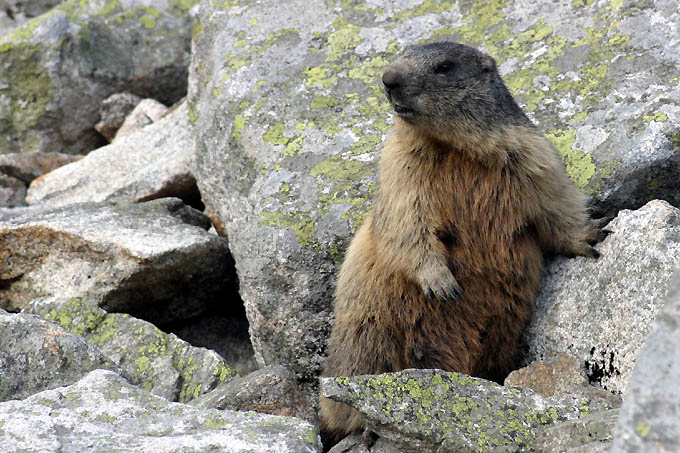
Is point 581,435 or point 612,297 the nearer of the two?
point 581,435

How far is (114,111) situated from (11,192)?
6.36 ft

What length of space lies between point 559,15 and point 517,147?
2.13m

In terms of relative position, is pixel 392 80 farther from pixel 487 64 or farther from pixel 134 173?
pixel 134 173

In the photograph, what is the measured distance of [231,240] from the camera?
21.4ft

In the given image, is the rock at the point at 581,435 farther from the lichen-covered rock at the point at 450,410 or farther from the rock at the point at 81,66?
the rock at the point at 81,66

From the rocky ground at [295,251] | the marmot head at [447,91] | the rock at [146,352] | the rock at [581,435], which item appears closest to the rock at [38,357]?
the rocky ground at [295,251]

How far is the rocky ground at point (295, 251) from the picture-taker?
3.88 metres

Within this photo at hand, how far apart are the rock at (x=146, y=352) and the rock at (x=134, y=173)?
7.89 ft

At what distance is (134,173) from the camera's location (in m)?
8.88

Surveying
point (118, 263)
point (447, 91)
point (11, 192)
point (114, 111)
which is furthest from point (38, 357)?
point (114, 111)

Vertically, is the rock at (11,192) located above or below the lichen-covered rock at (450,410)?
below

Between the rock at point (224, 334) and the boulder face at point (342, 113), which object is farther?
the rock at point (224, 334)

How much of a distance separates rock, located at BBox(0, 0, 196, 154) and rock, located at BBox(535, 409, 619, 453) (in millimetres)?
8826

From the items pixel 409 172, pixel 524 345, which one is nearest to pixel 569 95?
pixel 409 172
